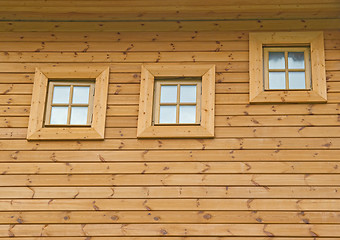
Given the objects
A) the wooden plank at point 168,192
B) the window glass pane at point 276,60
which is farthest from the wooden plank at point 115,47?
the wooden plank at point 168,192

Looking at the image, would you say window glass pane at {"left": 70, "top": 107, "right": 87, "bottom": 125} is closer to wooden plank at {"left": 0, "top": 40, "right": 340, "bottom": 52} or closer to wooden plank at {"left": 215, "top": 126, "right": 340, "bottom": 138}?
wooden plank at {"left": 0, "top": 40, "right": 340, "bottom": 52}

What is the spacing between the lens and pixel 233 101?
20.9ft

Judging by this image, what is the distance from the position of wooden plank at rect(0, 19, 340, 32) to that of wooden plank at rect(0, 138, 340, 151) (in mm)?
1490

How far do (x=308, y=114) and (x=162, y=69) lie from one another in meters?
1.85

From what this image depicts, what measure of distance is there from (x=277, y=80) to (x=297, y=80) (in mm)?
241

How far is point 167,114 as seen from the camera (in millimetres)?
6422

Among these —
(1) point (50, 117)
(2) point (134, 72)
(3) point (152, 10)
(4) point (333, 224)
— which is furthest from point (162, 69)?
(4) point (333, 224)

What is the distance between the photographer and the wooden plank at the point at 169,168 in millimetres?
6012

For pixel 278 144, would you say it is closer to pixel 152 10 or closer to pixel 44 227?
pixel 152 10

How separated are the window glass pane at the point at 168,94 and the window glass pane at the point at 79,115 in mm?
977

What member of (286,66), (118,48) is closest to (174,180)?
(118,48)

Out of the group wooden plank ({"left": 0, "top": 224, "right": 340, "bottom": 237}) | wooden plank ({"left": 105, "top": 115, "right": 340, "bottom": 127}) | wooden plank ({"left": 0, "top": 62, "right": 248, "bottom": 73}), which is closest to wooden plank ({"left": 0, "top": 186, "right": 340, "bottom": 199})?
wooden plank ({"left": 0, "top": 224, "right": 340, "bottom": 237})

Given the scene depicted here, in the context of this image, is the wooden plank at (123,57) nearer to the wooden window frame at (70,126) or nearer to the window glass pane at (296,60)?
the wooden window frame at (70,126)

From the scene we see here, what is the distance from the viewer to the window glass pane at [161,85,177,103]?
6490mm
